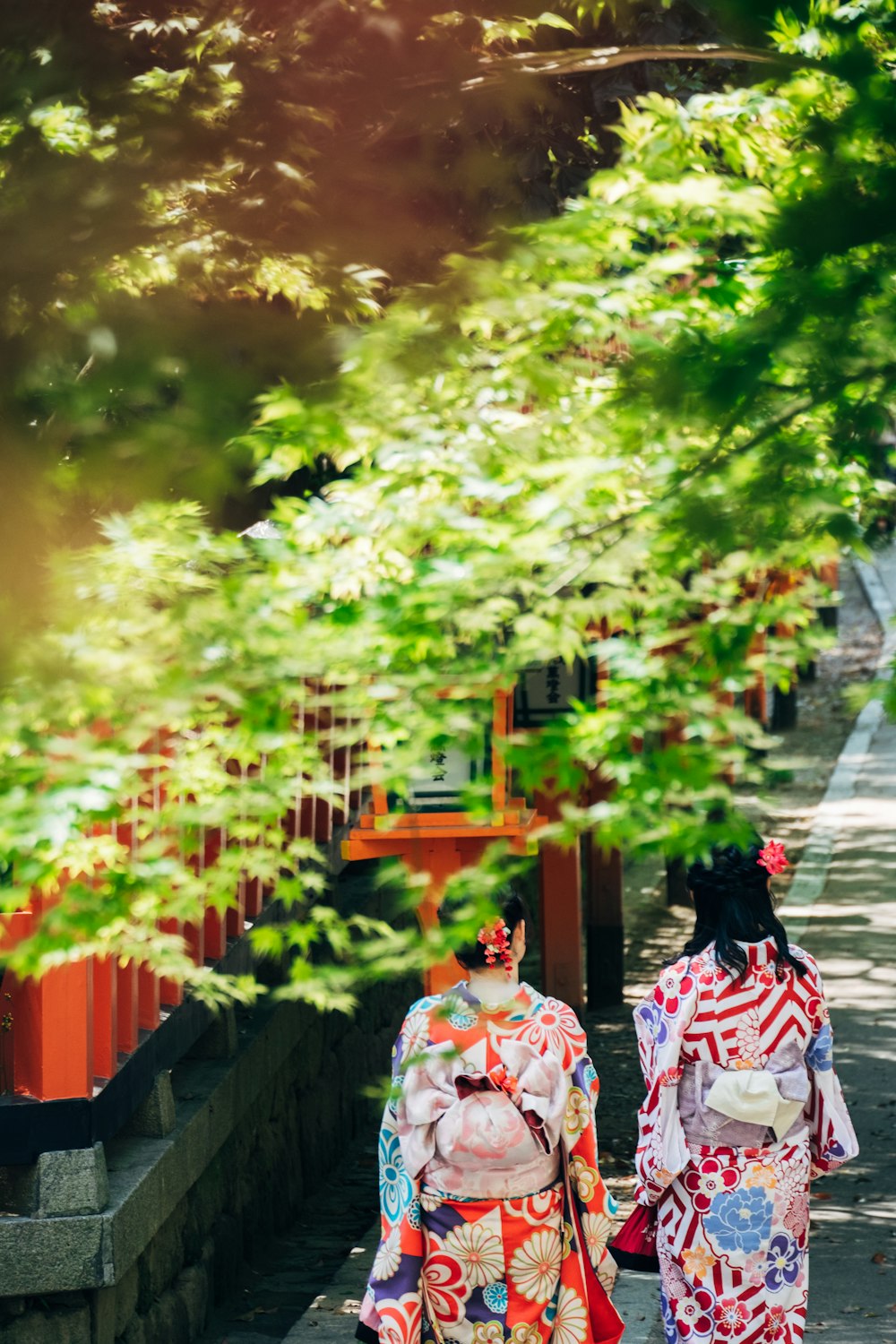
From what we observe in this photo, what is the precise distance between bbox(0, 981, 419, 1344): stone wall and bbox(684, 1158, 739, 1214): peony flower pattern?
157cm

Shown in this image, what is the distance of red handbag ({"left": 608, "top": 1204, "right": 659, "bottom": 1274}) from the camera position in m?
Result: 4.87

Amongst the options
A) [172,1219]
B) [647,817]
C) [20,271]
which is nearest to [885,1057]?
[172,1219]

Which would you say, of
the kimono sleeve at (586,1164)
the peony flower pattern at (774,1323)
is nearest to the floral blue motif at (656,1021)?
the kimono sleeve at (586,1164)

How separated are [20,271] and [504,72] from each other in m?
0.89

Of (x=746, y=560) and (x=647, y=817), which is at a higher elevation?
(x=746, y=560)

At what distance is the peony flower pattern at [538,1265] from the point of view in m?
4.30

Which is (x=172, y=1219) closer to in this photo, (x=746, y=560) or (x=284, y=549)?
(x=284, y=549)

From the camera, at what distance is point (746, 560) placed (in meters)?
2.81

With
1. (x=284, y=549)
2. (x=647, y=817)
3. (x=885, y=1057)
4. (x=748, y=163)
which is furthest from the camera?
(x=885, y=1057)

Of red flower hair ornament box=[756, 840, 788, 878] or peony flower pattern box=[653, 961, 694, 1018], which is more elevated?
red flower hair ornament box=[756, 840, 788, 878]

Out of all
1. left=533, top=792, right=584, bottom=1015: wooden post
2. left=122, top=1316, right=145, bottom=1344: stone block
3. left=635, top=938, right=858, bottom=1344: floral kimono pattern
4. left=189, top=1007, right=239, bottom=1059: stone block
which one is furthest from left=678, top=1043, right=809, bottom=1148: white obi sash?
left=533, top=792, right=584, bottom=1015: wooden post

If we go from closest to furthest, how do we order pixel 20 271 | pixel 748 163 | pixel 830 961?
1. pixel 20 271
2. pixel 748 163
3. pixel 830 961

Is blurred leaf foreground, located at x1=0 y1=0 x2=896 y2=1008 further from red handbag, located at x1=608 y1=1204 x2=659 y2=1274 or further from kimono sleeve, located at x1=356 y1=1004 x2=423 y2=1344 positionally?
red handbag, located at x1=608 y1=1204 x2=659 y2=1274

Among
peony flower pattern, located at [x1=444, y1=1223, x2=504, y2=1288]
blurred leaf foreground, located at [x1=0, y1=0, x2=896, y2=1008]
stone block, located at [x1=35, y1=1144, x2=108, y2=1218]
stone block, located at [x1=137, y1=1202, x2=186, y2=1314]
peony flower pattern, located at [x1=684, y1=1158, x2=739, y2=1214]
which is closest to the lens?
blurred leaf foreground, located at [x1=0, y1=0, x2=896, y2=1008]
